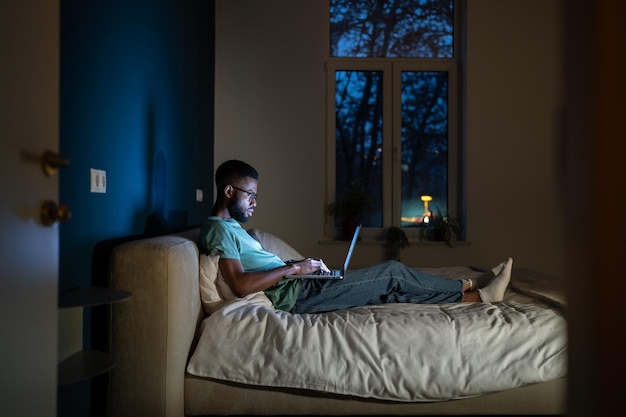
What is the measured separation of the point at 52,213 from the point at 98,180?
2.77 feet

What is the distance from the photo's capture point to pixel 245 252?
2.31 meters

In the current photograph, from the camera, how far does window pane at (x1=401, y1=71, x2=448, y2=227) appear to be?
4754mm

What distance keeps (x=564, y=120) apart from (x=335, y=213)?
413cm

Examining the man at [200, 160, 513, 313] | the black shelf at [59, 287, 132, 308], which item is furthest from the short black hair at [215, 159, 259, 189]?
the black shelf at [59, 287, 132, 308]

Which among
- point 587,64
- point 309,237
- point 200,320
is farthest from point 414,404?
point 309,237

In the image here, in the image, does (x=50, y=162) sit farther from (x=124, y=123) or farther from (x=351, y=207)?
(x=351, y=207)

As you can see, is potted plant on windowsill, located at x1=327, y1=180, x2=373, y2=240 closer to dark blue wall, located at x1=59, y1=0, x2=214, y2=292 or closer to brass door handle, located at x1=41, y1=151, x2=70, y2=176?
dark blue wall, located at x1=59, y1=0, x2=214, y2=292

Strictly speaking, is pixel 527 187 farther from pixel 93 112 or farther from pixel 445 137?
pixel 93 112

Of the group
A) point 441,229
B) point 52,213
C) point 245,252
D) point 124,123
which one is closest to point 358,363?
point 245,252

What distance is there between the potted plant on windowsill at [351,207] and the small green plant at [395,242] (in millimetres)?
279

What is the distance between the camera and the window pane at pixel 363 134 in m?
4.75

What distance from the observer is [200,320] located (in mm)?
2057

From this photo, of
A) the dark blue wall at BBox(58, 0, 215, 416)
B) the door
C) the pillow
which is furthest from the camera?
the pillow

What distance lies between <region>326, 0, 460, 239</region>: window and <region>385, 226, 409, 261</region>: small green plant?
0.20 m
